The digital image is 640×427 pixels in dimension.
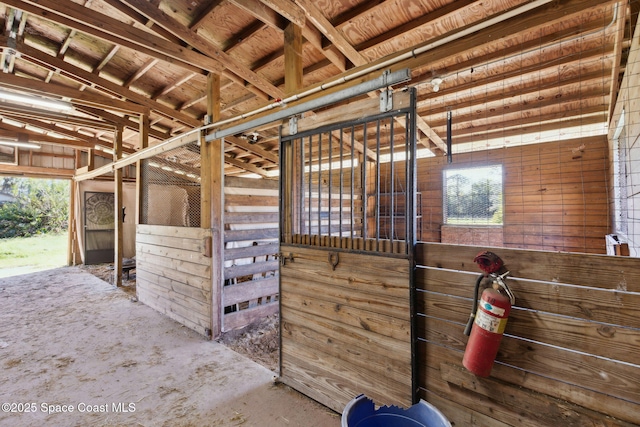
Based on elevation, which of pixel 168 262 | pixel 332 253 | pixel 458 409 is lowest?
pixel 458 409

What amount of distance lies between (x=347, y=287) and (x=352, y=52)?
1966 mm

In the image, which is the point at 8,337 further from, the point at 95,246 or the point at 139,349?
the point at 95,246

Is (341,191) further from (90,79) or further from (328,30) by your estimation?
(90,79)

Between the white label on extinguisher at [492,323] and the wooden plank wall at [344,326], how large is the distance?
412mm

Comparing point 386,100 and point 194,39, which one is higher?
point 194,39

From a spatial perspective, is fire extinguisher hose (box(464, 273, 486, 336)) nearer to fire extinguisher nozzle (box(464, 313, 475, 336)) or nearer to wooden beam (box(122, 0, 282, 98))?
fire extinguisher nozzle (box(464, 313, 475, 336))

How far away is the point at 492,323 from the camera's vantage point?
3.69ft

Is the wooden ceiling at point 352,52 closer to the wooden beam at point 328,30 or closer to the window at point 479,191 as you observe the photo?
the wooden beam at point 328,30

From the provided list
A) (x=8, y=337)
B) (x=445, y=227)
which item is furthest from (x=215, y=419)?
(x=445, y=227)

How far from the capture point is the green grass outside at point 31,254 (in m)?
6.71

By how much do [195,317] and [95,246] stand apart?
19.5 ft

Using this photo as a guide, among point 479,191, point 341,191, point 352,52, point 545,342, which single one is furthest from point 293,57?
point 479,191

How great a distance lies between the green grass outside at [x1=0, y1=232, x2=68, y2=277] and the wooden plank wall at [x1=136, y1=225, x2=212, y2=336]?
4.38m

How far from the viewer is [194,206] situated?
12.1ft
